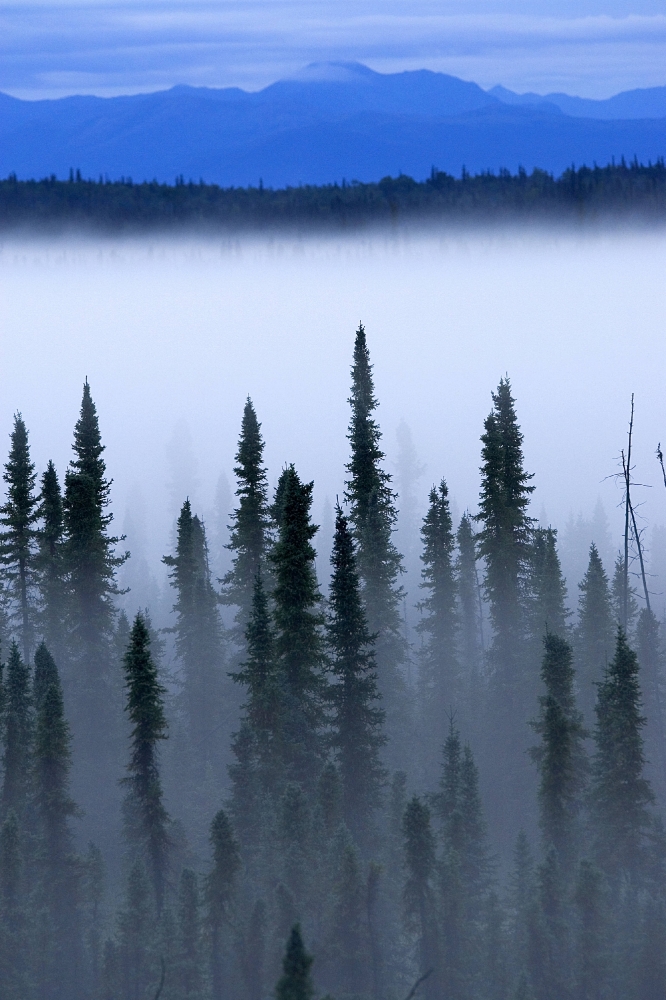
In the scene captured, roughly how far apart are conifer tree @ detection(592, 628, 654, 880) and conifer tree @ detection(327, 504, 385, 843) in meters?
8.73

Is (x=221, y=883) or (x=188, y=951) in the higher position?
(x=221, y=883)

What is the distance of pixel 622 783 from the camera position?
40.9 meters

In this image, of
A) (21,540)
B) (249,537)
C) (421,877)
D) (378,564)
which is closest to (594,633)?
(378,564)

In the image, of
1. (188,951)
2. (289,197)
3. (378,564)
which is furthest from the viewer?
(289,197)

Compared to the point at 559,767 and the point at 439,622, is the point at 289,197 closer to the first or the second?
the point at 439,622

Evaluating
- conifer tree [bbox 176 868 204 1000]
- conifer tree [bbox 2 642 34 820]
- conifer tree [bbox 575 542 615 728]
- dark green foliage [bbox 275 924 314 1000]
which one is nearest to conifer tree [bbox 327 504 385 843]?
conifer tree [bbox 176 868 204 1000]

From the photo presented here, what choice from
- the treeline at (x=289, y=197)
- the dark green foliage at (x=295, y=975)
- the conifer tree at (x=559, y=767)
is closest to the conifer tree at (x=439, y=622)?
the conifer tree at (x=559, y=767)

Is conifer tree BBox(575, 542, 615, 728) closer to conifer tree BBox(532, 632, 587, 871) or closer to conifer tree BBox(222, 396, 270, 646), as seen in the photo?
conifer tree BBox(532, 632, 587, 871)

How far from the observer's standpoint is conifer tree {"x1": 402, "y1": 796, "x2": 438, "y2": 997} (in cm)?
3875

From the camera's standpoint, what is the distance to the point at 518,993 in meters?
36.2

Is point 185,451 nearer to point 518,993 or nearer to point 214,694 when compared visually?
point 214,694

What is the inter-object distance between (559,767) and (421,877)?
6.69 meters

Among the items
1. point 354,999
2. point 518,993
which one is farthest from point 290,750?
point 518,993

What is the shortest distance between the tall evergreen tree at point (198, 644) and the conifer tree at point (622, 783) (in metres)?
21.3
